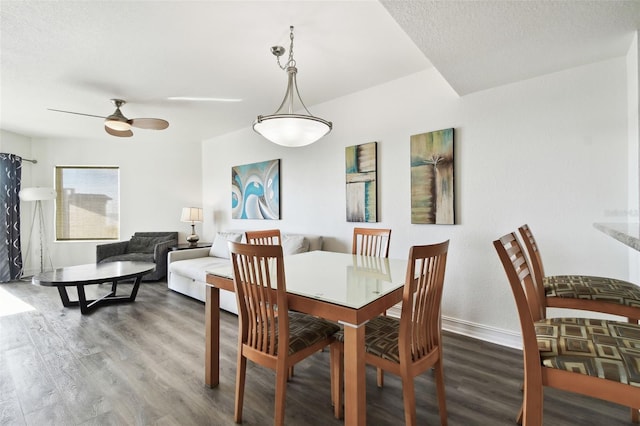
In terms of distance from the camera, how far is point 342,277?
179 cm

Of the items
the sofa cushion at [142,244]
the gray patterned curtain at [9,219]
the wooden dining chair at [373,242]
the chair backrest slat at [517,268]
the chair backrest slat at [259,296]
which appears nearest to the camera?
the chair backrest slat at [517,268]

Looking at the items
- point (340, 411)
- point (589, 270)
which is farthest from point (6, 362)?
point (589, 270)

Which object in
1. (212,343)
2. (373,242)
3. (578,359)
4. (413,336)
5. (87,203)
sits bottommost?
(212,343)

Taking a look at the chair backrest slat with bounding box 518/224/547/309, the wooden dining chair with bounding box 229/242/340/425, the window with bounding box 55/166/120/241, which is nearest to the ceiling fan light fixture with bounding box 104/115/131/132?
the window with bounding box 55/166/120/241

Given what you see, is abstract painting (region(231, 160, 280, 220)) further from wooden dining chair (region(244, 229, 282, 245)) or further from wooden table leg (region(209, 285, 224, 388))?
wooden table leg (region(209, 285, 224, 388))

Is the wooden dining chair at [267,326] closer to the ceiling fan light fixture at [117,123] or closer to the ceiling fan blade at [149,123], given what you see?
the ceiling fan blade at [149,123]

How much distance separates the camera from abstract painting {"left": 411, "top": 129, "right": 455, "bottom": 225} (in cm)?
270

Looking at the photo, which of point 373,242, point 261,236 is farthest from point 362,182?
point 261,236

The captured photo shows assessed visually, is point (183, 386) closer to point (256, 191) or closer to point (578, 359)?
point (578, 359)

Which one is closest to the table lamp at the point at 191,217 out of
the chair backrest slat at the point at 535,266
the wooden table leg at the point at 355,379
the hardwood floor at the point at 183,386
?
the hardwood floor at the point at 183,386

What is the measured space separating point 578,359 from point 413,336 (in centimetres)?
61

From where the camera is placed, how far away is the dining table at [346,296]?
1302 millimetres

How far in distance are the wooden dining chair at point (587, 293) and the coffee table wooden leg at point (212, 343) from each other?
6.40 ft

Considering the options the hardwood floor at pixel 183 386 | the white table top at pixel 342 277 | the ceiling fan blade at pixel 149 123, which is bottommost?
the hardwood floor at pixel 183 386
